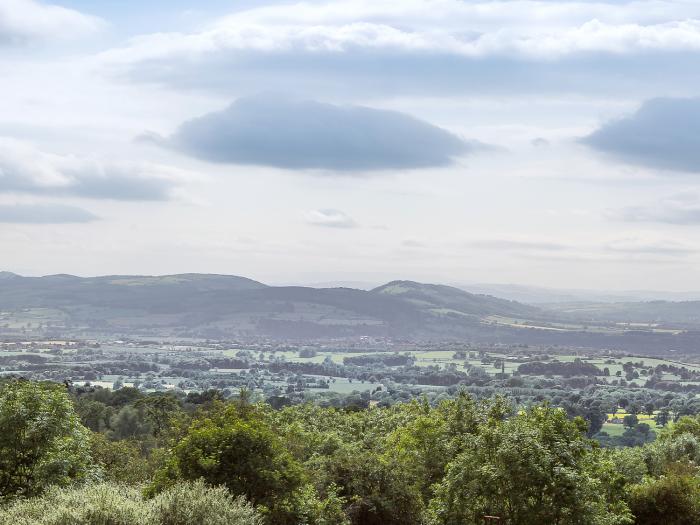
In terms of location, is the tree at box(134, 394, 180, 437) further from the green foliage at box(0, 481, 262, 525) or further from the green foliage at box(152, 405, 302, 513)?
the green foliage at box(0, 481, 262, 525)

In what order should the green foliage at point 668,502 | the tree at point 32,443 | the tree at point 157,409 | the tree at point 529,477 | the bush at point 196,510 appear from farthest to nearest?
the tree at point 157,409
the green foliage at point 668,502
the tree at point 32,443
the tree at point 529,477
the bush at point 196,510

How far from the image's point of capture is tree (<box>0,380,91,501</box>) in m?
36.9

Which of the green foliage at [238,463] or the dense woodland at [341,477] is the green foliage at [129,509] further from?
the green foliage at [238,463]

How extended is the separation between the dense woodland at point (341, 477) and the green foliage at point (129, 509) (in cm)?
4

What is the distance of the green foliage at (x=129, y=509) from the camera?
26922mm

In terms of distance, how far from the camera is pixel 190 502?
28812 mm

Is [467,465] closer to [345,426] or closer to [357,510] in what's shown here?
[357,510]

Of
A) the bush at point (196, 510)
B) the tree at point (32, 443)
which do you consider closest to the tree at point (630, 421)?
the tree at point (32, 443)

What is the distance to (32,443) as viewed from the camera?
123 feet

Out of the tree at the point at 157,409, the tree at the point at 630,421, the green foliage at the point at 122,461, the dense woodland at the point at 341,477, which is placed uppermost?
the dense woodland at the point at 341,477

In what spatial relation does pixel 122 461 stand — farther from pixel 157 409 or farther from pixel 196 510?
pixel 157 409

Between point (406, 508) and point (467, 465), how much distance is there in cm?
1113

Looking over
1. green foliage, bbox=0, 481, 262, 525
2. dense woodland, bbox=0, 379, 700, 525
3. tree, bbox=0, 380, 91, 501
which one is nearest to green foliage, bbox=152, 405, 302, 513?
dense woodland, bbox=0, 379, 700, 525

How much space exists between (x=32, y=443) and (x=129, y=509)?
39.2ft
